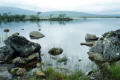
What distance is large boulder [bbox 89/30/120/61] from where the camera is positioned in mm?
16745

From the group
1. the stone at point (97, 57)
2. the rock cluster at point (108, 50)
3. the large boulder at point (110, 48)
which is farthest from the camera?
the large boulder at point (110, 48)

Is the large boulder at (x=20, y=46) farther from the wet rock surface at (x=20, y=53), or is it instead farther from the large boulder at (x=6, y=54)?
the large boulder at (x=6, y=54)

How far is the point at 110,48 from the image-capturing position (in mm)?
17375

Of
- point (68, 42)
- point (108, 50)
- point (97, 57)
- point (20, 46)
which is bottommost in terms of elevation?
point (68, 42)

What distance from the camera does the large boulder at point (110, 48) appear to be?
16.7 m

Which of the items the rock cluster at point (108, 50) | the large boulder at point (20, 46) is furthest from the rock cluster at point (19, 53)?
the rock cluster at point (108, 50)

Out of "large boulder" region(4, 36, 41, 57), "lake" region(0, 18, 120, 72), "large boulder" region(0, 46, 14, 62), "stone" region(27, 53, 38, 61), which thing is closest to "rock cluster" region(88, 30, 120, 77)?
"lake" region(0, 18, 120, 72)

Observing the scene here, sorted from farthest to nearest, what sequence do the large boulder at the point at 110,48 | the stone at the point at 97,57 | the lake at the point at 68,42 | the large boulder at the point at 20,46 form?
the large boulder at the point at 20,46 → the large boulder at the point at 110,48 → the stone at the point at 97,57 → the lake at the point at 68,42

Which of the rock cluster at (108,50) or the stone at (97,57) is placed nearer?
the stone at (97,57)

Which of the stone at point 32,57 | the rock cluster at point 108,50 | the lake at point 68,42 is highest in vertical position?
the rock cluster at point 108,50

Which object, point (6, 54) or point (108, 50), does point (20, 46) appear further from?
point (108, 50)

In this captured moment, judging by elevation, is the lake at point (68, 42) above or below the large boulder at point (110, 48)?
below

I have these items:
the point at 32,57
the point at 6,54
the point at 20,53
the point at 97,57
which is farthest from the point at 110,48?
the point at 6,54

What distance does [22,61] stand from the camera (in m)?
15.7
